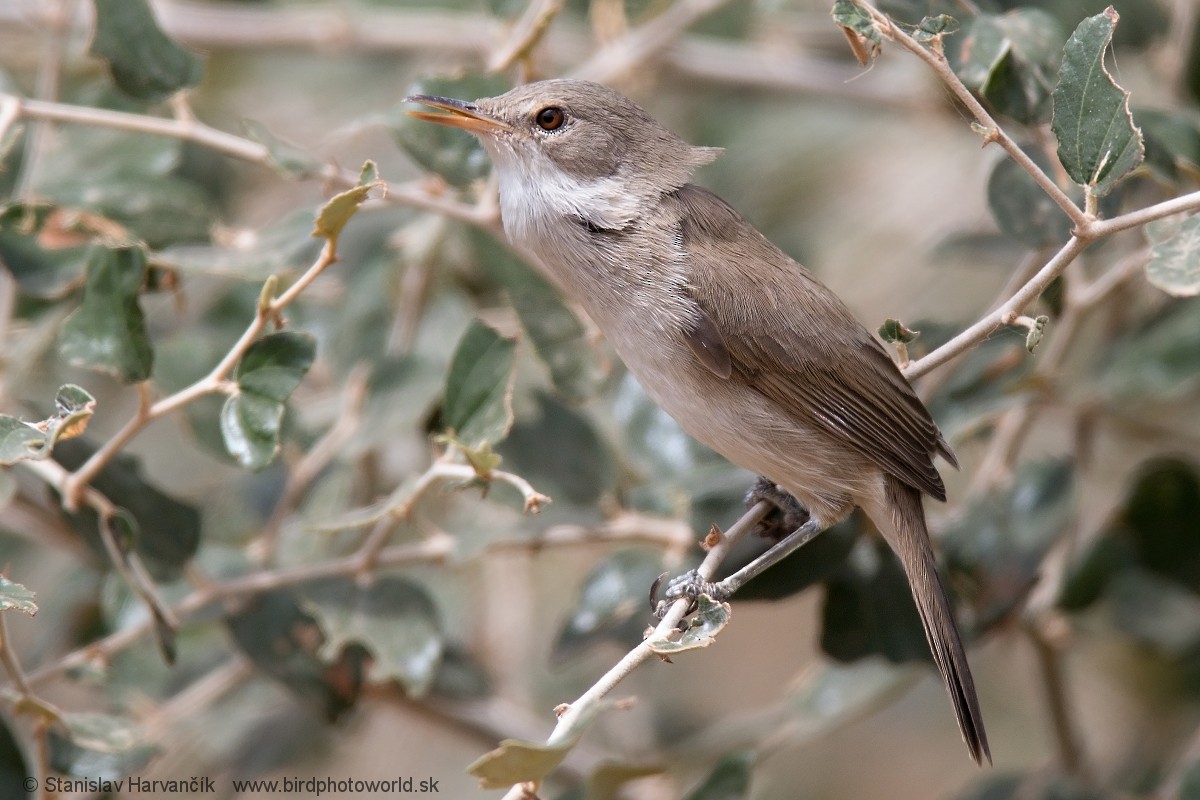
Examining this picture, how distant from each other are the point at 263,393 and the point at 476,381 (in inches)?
18.4

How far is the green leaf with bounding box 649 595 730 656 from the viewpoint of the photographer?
198cm

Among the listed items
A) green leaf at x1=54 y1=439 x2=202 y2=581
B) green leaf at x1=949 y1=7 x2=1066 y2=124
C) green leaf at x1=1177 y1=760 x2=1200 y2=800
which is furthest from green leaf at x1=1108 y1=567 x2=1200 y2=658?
green leaf at x1=54 y1=439 x2=202 y2=581

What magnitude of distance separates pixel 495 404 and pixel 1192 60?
91.3 inches

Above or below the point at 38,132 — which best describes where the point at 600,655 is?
Answer: below

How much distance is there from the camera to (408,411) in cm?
298

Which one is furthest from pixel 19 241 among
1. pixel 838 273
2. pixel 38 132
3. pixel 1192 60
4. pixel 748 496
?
pixel 1192 60

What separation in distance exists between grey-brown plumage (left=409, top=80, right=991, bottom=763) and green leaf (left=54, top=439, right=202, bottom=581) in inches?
39.0

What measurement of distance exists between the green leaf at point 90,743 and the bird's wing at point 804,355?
145 cm

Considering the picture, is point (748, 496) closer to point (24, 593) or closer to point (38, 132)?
point (24, 593)

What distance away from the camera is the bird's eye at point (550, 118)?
9.33 feet

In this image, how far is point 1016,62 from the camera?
2.52 m

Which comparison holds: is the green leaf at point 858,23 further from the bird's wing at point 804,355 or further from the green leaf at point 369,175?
the green leaf at point 369,175

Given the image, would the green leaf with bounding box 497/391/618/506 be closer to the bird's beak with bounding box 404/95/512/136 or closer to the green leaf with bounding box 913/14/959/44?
the bird's beak with bounding box 404/95/512/136

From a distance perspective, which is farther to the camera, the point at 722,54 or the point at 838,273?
the point at 838,273
